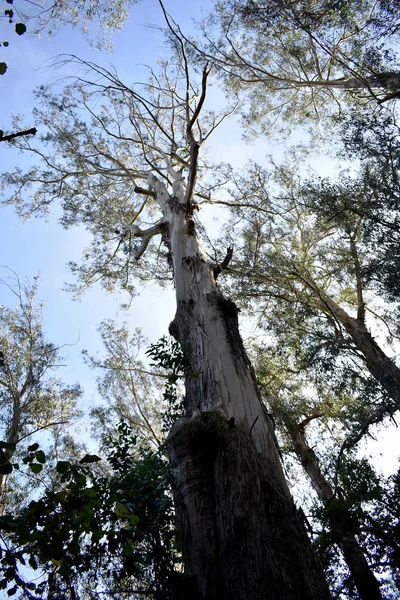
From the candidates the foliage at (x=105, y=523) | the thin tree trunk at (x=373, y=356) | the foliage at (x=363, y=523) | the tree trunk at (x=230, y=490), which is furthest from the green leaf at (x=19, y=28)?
the thin tree trunk at (x=373, y=356)

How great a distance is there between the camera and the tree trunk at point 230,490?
6.40ft

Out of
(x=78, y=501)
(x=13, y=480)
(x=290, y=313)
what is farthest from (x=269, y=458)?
(x=13, y=480)

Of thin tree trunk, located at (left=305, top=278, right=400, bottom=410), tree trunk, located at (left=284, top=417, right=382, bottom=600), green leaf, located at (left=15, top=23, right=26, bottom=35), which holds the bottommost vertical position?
tree trunk, located at (left=284, top=417, right=382, bottom=600)

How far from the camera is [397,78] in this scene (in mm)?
5707

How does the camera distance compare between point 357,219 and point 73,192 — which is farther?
point 73,192

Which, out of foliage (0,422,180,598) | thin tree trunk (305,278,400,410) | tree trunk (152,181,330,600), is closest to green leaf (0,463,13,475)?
foliage (0,422,180,598)

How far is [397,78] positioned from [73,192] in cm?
745

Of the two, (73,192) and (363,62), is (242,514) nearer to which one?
(363,62)

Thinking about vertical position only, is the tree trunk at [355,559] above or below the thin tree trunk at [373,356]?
below

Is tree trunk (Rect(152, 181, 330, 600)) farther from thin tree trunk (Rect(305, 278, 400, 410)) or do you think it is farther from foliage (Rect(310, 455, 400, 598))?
thin tree trunk (Rect(305, 278, 400, 410))

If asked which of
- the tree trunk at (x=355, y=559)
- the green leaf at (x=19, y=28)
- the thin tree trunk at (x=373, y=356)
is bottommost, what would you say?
the tree trunk at (x=355, y=559)

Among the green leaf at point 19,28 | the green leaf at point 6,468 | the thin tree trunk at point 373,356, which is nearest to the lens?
the green leaf at point 6,468

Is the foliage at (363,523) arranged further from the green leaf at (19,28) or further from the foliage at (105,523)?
the green leaf at (19,28)

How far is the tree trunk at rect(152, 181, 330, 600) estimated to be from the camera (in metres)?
1.95
